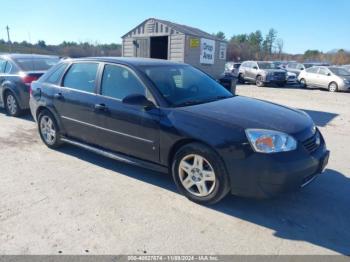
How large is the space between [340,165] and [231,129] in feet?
8.63

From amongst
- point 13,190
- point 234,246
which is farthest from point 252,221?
point 13,190

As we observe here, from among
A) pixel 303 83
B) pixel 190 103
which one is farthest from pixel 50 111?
pixel 303 83

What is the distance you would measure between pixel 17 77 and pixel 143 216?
6.03m

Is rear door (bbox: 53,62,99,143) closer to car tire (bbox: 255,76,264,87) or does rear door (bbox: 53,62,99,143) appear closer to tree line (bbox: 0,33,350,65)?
car tire (bbox: 255,76,264,87)

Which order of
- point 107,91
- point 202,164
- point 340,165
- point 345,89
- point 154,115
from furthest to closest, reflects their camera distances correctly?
point 345,89, point 340,165, point 107,91, point 154,115, point 202,164

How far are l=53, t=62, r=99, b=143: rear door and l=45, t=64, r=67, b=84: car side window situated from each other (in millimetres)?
152

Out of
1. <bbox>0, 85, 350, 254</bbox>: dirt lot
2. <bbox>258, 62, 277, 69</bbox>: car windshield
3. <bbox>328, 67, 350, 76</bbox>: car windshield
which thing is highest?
<bbox>258, 62, 277, 69</bbox>: car windshield

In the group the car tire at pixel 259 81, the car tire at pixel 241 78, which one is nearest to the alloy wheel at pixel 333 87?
the car tire at pixel 259 81

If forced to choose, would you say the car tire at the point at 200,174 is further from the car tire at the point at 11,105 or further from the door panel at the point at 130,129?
the car tire at the point at 11,105

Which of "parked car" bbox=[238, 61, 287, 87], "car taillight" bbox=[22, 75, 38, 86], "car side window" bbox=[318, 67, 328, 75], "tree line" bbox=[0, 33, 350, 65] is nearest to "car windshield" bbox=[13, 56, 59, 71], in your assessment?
"car taillight" bbox=[22, 75, 38, 86]

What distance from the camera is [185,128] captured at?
3.61 meters

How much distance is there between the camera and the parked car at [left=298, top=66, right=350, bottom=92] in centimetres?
1780

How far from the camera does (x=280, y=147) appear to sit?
3.28 m

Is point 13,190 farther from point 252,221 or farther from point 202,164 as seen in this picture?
point 252,221
